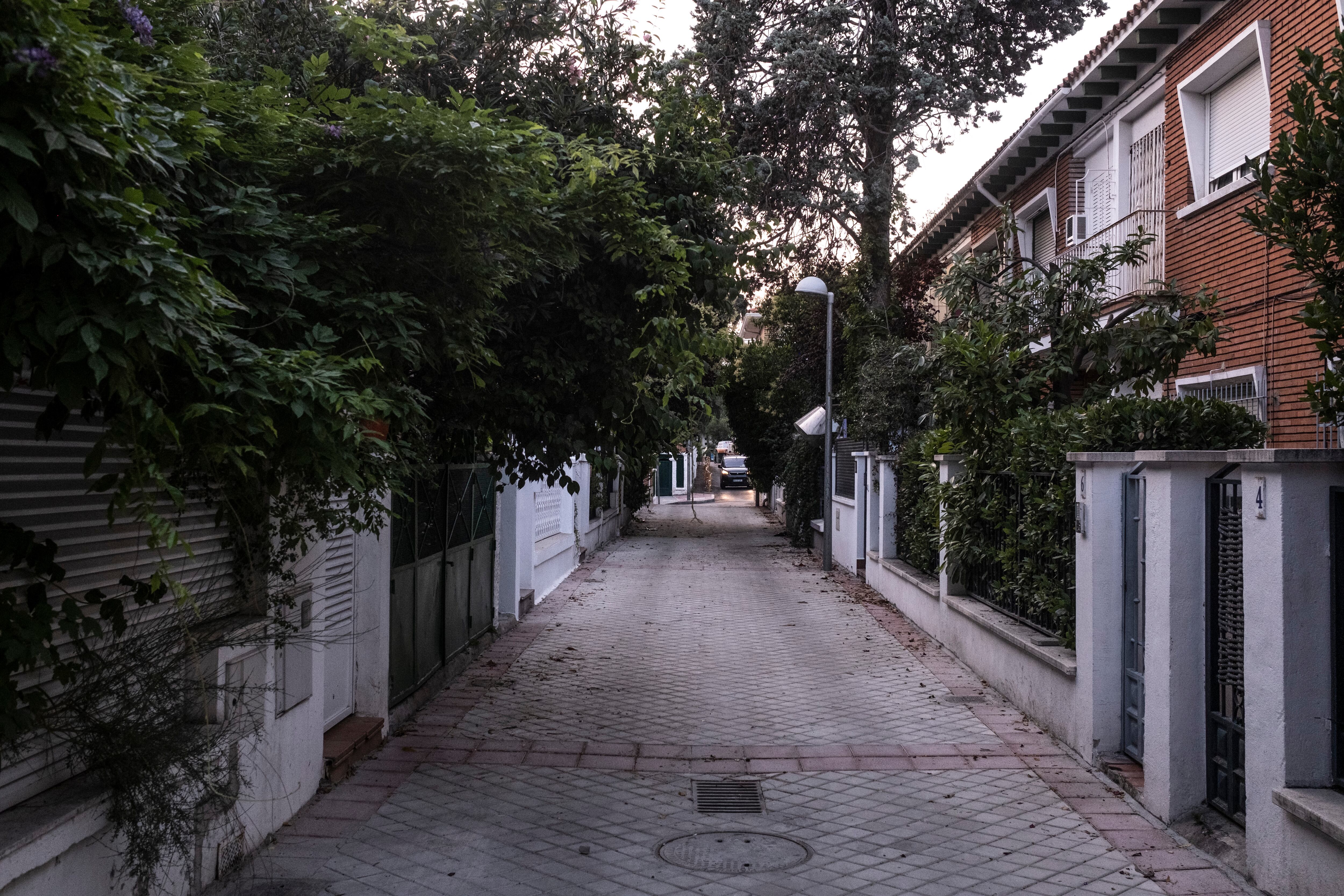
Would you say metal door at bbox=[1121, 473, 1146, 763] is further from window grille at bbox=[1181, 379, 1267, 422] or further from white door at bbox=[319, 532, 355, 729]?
white door at bbox=[319, 532, 355, 729]

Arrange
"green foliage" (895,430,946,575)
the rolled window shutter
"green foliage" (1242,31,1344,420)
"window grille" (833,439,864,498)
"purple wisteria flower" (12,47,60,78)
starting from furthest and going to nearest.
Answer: "window grille" (833,439,864,498)
the rolled window shutter
"green foliage" (895,430,946,575)
"green foliage" (1242,31,1344,420)
"purple wisteria flower" (12,47,60,78)

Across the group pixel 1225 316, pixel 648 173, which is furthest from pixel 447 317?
pixel 1225 316

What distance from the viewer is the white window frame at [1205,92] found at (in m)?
11.5

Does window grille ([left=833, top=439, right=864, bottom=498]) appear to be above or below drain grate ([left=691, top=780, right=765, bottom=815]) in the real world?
above

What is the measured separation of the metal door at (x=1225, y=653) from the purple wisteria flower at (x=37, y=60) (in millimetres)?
5196

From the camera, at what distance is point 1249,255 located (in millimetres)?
11547

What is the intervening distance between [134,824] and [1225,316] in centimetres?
1156

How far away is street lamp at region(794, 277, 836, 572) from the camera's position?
1884cm

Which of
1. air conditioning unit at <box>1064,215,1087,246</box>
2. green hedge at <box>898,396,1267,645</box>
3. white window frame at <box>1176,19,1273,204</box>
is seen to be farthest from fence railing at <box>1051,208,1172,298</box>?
green hedge at <box>898,396,1267,645</box>

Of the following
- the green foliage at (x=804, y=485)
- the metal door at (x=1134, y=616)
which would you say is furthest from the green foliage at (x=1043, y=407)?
the green foliage at (x=804, y=485)

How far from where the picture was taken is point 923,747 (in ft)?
25.2

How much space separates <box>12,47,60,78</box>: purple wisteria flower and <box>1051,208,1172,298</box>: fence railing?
11872 mm

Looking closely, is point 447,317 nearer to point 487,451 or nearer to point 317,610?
point 317,610

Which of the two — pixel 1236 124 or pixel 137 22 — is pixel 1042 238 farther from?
pixel 137 22
